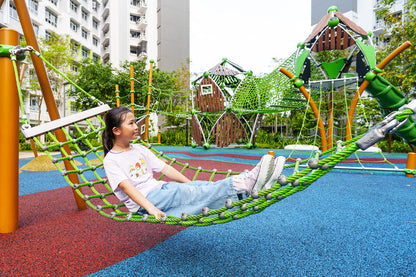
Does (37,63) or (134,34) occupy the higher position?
(134,34)

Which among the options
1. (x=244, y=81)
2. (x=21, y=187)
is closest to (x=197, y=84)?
(x=244, y=81)

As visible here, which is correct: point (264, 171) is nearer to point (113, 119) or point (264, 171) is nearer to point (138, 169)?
point (138, 169)

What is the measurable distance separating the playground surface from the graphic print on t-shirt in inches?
19.9

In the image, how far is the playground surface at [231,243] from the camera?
1.36 metres

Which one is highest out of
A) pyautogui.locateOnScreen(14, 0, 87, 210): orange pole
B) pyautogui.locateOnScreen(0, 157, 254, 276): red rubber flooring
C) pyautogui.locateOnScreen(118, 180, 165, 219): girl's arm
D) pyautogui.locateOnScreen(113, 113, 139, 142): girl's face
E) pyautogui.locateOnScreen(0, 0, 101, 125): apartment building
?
pyautogui.locateOnScreen(0, 0, 101, 125): apartment building

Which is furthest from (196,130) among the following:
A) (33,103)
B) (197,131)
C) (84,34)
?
(84,34)

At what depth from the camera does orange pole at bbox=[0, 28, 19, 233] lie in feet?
6.06

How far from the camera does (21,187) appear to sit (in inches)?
142

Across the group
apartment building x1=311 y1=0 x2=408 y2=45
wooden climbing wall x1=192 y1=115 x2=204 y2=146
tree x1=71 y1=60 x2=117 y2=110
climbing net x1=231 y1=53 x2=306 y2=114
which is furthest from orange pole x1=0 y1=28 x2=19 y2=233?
apartment building x1=311 y1=0 x2=408 y2=45

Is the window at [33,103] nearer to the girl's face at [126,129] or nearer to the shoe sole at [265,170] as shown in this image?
→ the girl's face at [126,129]

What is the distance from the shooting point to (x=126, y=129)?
5.10 ft

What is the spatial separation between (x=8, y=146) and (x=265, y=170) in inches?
77.6

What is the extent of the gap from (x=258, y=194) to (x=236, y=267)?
59 centimetres

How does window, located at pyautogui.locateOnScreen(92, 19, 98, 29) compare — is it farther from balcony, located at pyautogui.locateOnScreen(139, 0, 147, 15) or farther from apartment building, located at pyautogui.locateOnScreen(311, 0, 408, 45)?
apartment building, located at pyautogui.locateOnScreen(311, 0, 408, 45)
